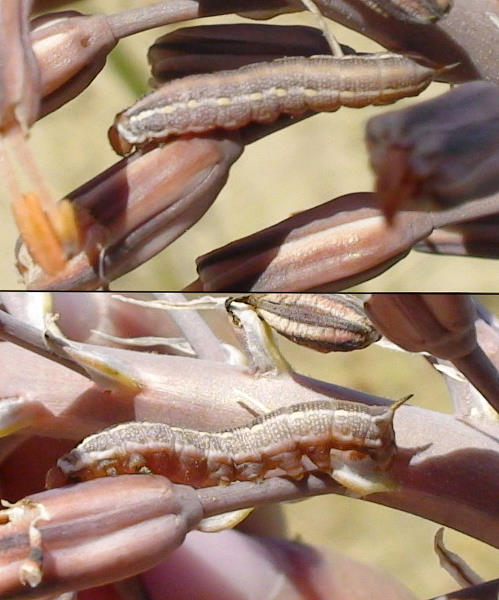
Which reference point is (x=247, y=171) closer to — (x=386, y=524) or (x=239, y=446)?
(x=386, y=524)

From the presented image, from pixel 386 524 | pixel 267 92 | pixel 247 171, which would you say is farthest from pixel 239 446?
pixel 247 171

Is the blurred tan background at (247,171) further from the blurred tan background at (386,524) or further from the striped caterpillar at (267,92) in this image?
the striped caterpillar at (267,92)

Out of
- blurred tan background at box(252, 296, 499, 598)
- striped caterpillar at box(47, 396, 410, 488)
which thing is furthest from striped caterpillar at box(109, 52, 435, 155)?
blurred tan background at box(252, 296, 499, 598)

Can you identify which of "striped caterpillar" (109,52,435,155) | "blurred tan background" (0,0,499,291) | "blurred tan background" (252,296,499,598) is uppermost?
"striped caterpillar" (109,52,435,155)


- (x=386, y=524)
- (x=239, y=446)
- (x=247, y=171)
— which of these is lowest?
(x=386, y=524)

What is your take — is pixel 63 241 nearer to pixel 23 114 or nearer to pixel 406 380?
pixel 23 114

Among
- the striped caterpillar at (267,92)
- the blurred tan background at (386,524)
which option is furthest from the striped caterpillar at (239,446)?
the blurred tan background at (386,524)

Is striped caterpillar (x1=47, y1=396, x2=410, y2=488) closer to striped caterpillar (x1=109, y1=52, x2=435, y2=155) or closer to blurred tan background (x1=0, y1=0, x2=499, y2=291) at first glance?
striped caterpillar (x1=109, y1=52, x2=435, y2=155)

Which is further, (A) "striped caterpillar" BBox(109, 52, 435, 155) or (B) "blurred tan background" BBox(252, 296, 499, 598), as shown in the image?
(B) "blurred tan background" BBox(252, 296, 499, 598)
